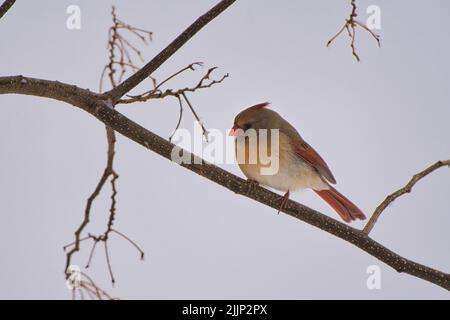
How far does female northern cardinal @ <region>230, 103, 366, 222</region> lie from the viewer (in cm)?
265

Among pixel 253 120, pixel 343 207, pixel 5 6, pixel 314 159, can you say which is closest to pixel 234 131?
pixel 253 120

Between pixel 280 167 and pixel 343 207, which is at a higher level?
pixel 280 167

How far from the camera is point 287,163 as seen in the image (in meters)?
2.71

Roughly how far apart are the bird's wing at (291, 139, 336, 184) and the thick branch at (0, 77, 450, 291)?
649mm

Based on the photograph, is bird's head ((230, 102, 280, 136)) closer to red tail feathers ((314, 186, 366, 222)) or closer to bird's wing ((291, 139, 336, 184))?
bird's wing ((291, 139, 336, 184))

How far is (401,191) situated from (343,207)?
83cm

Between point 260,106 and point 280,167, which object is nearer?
point 280,167

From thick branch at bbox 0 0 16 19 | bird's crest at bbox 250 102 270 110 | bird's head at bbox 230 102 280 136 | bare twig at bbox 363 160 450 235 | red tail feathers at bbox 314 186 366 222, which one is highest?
bird's crest at bbox 250 102 270 110

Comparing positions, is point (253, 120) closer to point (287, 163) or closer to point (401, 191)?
point (287, 163)

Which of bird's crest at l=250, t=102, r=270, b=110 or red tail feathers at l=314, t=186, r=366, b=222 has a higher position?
bird's crest at l=250, t=102, r=270, b=110

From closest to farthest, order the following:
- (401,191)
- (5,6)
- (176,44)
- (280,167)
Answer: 1. (5,6)
2. (176,44)
3. (401,191)
4. (280,167)

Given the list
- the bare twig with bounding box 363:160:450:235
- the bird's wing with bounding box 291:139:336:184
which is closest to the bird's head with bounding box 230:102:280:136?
the bird's wing with bounding box 291:139:336:184
